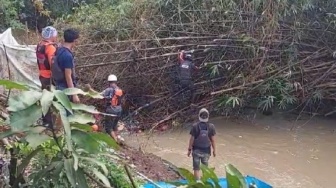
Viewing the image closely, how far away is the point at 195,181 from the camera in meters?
1.89

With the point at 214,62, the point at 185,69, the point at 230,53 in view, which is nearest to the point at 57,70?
the point at 185,69

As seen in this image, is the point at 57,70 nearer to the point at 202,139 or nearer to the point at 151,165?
the point at 202,139

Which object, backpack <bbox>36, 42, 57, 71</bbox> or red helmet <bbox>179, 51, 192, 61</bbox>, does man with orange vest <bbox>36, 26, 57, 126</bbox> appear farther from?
red helmet <bbox>179, 51, 192, 61</bbox>

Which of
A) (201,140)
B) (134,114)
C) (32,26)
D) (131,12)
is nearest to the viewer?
(201,140)

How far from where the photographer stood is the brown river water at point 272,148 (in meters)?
7.50

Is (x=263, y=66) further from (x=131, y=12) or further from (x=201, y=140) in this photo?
(x=201, y=140)

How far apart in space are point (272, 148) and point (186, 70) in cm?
197

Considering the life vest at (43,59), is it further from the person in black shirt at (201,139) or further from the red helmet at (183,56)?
the red helmet at (183,56)

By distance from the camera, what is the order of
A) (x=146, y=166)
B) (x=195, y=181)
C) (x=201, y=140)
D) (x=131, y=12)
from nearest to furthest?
(x=195, y=181) < (x=201, y=140) < (x=146, y=166) < (x=131, y=12)

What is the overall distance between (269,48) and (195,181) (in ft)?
26.6

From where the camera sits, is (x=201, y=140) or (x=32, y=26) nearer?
(x=201, y=140)

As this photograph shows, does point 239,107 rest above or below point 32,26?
below

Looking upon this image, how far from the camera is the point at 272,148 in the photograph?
8.63 meters

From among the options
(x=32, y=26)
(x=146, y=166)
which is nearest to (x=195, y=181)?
(x=146, y=166)
